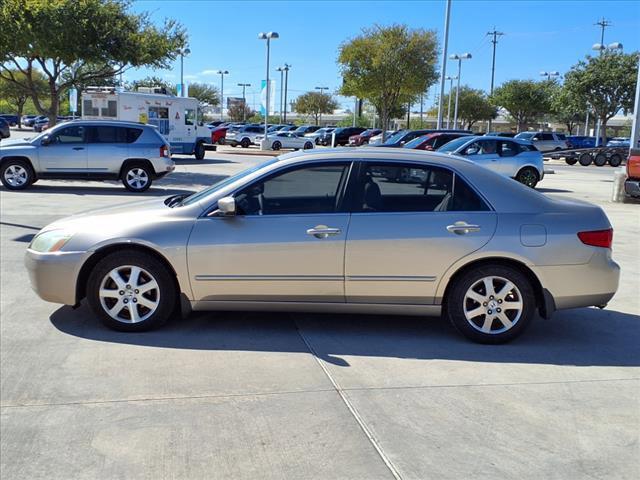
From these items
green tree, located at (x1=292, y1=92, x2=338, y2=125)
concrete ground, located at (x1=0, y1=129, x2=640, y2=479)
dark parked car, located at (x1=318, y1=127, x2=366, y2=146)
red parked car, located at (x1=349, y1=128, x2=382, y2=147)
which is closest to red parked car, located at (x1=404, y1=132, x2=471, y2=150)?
concrete ground, located at (x1=0, y1=129, x2=640, y2=479)

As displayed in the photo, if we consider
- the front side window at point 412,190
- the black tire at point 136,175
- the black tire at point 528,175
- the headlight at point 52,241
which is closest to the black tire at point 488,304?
the front side window at point 412,190

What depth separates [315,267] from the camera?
5.27 meters

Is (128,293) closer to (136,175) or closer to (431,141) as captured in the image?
(136,175)

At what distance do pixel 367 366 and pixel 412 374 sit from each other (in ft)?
1.13

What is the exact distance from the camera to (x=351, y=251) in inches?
206

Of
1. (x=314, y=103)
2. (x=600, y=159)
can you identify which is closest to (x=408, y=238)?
(x=600, y=159)

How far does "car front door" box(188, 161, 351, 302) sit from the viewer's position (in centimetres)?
525

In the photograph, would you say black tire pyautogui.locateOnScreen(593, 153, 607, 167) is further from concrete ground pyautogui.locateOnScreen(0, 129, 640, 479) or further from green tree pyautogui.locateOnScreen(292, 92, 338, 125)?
green tree pyautogui.locateOnScreen(292, 92, 338, 125)

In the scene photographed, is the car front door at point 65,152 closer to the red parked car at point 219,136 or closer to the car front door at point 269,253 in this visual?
the car front door at point 269,253

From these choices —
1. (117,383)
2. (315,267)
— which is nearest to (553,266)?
(315,267)

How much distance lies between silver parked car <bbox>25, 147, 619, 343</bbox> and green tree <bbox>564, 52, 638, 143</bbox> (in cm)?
4664

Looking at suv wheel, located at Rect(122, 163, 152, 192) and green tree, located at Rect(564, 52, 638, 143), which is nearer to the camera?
suv wheel, located at Rect(122, 163, 152, 192)

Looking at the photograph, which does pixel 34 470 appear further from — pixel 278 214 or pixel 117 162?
pixel 117 162

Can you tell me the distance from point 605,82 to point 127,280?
48.7 metres
